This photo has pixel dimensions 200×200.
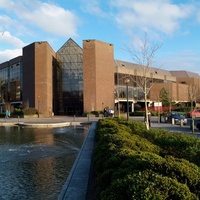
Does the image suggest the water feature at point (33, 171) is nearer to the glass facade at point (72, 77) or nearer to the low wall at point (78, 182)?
the low wall at point (78, 182)

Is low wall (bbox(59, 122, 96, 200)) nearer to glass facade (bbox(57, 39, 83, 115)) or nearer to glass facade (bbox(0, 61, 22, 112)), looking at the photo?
glass facade (bbox(57, 39, 83, 115))

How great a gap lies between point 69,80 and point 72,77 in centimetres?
110

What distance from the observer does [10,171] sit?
9.53 metres

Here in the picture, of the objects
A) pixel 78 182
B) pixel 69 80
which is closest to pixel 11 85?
pixel 69 80

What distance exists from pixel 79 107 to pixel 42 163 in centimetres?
6022

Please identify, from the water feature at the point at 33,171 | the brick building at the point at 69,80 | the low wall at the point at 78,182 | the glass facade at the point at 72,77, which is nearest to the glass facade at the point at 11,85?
the brick building at the point at 69,80

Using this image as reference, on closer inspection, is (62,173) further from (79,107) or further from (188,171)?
(79,107)

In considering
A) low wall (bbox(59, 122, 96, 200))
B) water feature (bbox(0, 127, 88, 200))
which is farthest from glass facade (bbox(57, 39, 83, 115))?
low wall (bbox(59, 122, 96, 200))

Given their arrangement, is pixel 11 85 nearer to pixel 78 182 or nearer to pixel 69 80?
pixel 69 80

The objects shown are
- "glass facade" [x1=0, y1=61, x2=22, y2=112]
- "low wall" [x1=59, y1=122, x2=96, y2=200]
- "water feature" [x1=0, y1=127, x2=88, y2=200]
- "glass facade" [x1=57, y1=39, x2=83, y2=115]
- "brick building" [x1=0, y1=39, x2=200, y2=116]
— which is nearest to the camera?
"low wall" [x1=59, y1=122, x2=96, y2=200]

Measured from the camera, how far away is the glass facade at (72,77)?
71.1m

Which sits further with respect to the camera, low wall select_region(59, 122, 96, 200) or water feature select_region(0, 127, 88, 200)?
water feature select_region(0, 127, 88, 200)

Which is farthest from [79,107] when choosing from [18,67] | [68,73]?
[18,67]

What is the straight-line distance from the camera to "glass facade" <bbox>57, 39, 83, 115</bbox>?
71062 millimetres
